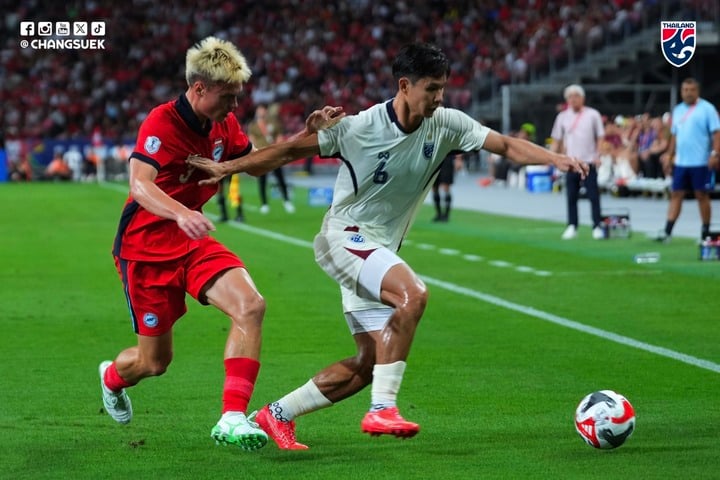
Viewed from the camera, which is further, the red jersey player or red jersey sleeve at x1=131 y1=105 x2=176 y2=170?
red jersey sleeve at x1=131 y1=105 x2=176 y2=170

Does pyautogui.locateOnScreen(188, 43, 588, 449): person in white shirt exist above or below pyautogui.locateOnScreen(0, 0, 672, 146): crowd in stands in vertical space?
below

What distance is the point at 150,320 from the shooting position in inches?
284

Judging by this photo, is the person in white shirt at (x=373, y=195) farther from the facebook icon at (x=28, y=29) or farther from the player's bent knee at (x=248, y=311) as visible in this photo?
the facebook icon at (x=28, y=29)

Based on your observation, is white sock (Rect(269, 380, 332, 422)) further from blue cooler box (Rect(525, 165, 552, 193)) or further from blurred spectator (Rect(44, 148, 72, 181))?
blurred spectator (Rect(44, 148, 72, 181))

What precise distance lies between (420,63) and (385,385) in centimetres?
158

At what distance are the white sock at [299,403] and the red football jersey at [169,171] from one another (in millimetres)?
912

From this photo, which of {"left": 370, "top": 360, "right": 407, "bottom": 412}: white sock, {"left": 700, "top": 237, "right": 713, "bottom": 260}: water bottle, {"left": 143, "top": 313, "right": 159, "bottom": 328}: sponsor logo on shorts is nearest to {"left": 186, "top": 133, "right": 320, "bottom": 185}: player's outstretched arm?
{"left": 143, "top": 313, "right": 159, "bottom": 328}: sponsor logo on shorts

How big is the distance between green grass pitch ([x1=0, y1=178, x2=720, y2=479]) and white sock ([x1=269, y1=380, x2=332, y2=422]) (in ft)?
0.63

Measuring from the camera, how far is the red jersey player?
680 cm

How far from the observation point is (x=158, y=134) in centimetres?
695

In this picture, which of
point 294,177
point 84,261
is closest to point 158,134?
point 84,261

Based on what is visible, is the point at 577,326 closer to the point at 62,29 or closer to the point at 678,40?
the point at 678,40

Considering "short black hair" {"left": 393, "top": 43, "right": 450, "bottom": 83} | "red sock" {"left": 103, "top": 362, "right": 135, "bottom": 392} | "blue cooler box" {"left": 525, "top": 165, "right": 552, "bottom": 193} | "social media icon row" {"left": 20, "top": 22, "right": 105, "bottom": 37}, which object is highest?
"social media icon row" {"left": 20, "top": 22, "right": 105, "bottom": 37}

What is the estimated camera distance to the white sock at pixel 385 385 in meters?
6.66
